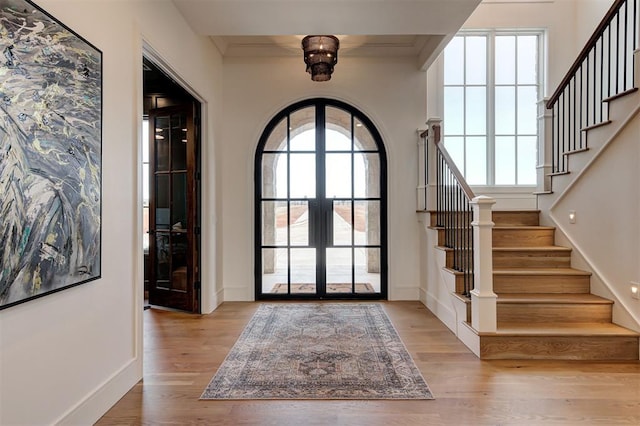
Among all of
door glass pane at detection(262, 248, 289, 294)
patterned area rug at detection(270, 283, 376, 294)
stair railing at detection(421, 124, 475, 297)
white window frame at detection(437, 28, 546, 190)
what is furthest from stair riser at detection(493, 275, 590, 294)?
door glass pane at detection(262, 248, 289, 294)

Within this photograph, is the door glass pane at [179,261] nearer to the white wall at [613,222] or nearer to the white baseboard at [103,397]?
the white baseboard at [103,397]

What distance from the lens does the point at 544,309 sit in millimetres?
3131

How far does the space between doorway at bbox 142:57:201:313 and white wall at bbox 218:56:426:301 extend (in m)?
0.58

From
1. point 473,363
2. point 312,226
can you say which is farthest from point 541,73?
point 473,363

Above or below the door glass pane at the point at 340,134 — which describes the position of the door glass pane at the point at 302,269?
below

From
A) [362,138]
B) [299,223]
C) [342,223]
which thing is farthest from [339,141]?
[299,223]

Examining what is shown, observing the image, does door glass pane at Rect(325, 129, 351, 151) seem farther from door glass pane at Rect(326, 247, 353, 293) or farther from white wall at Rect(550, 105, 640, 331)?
white wall at Rect(550, 105, 640, 331)

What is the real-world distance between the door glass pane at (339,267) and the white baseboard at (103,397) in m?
2.64

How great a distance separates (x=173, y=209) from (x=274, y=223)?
3.99ft

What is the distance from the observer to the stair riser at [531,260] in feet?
11.9

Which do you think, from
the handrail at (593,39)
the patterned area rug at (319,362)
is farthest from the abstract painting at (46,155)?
the handrail at (593,39)

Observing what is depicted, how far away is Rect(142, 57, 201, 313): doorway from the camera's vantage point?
4109mm

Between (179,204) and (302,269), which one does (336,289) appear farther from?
(179,204)

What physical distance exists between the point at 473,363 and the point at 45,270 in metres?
2.71
